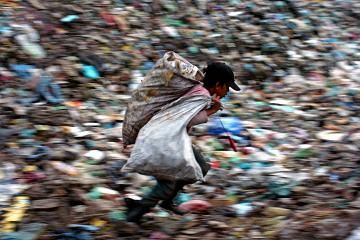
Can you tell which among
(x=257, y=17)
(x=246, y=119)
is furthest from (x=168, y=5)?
(x=246, y=119)

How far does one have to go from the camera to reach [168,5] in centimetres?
714

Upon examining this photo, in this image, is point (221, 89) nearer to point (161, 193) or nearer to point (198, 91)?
point (198, 91)

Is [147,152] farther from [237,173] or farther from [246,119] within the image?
[246,119]

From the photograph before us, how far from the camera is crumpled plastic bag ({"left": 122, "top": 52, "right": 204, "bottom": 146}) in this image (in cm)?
333

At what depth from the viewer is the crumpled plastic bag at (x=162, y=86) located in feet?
10.9

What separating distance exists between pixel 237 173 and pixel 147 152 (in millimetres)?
1422

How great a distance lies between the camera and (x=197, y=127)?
531 centimetres

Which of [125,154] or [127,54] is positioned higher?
[127,54]

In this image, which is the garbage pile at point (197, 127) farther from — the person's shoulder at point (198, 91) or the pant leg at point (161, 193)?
the person's shoulder at point (198, 91)

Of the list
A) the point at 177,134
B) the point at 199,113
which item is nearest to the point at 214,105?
the point at 199,113

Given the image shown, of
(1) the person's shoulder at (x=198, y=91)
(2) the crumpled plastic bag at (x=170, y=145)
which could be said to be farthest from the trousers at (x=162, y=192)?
(1) the person's shoulder at (x=198, y=91)

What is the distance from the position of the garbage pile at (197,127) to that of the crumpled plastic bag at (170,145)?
50 cm

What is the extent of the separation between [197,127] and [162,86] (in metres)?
1.99

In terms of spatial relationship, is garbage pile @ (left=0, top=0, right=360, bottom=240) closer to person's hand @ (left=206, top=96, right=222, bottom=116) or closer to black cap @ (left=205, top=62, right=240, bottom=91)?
person's hand @ (left=206, top=96, right=222, bottom=116)
